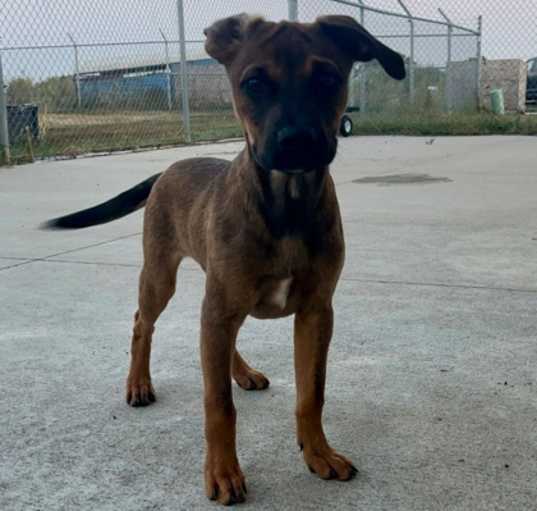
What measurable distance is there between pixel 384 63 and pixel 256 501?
141cm

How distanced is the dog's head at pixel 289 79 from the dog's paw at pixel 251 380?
102cm

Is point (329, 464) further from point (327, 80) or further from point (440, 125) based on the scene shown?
→ point (440, 125)

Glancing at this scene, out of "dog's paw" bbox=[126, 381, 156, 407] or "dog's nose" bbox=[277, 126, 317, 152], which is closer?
"dog's nose" bbox=[277, 126, 317, 152]

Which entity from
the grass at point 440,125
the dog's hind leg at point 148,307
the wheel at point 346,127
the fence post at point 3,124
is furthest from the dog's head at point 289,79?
the grass at point 440,125

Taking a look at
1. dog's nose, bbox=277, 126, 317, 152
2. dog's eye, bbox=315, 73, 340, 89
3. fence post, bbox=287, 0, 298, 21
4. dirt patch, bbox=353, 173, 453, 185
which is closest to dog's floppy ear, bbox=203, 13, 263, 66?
dog's eye, bbox=315, 73, 340, 89

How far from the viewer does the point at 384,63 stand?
2.58m

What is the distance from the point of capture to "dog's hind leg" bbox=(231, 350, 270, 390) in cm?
298

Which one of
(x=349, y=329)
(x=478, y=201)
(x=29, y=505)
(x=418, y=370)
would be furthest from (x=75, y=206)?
(x=29, y=505)

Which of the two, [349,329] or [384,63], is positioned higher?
[384,63]

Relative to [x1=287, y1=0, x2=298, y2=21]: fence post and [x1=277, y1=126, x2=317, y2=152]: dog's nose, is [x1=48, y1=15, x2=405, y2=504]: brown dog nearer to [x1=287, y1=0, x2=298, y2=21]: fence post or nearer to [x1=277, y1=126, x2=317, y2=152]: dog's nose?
[x1=277, y1=126, x2=317, y2=152]: dog's nose

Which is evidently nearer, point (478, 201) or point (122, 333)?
point (122, 333)

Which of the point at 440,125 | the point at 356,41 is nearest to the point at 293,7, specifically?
the point at 440,125

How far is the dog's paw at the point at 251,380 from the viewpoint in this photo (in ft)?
9.78

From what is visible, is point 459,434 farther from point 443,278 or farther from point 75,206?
point 75,206
